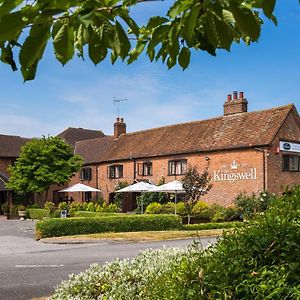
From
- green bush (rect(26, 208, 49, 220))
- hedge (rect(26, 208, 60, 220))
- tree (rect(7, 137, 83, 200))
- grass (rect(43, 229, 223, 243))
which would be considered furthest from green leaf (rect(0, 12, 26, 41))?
tree (rect(7, 137, 83, 200))

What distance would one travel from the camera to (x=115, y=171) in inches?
1858

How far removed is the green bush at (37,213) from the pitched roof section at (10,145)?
14934mm

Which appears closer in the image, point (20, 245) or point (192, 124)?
point (20, 245)

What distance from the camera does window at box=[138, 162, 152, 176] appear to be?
4312 cm

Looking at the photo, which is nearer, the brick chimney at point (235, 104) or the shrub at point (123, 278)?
the shrub at point (123, 278)

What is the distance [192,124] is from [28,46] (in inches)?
1645

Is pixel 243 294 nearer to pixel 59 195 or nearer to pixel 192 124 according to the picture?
pixel 192 124

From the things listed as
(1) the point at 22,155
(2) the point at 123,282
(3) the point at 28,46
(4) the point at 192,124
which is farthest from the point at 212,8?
(1) the point at 22,155

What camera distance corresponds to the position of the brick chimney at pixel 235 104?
128 ft

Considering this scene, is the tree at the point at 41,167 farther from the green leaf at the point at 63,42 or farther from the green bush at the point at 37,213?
the green leaf at the point at 63,42

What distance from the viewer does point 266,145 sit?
33406 mm

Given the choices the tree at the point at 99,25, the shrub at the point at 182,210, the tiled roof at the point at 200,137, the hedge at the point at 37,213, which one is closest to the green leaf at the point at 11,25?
the tree at the point at 99,25

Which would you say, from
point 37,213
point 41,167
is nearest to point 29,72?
point 37,213

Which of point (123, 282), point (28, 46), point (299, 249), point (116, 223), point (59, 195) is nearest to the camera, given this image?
point (28, 46)
